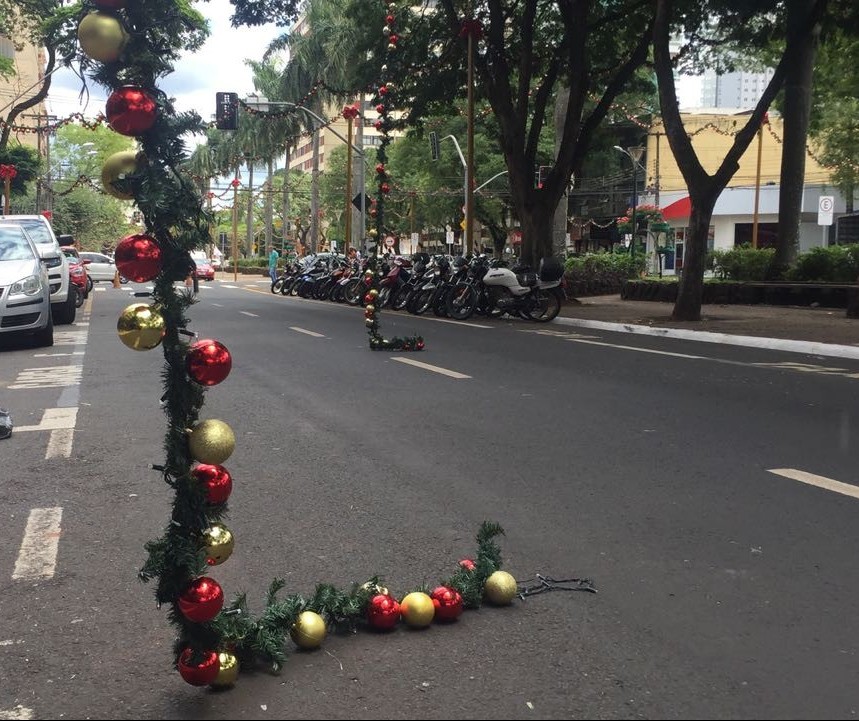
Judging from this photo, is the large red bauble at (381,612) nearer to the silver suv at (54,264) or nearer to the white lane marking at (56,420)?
the white lane marking at (56,420)

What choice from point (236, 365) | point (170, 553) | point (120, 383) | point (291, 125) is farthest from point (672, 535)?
point (291, 125)

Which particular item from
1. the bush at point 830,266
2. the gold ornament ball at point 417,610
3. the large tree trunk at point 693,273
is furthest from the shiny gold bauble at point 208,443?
the bush at point 830,266

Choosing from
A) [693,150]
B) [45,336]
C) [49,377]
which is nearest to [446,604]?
[49,377]

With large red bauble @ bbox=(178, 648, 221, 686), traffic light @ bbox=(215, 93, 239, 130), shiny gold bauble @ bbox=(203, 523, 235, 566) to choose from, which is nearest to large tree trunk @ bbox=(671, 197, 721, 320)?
traffic light @ bbox=(215, 93, 239, 130)

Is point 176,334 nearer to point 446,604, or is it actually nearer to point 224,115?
point 446,604

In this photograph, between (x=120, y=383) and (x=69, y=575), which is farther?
(x=120, y=383)

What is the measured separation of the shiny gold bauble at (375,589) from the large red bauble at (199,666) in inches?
29.3

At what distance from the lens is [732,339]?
15039 mm

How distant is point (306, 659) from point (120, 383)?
7.10 meters

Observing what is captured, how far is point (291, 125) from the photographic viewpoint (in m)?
56.4

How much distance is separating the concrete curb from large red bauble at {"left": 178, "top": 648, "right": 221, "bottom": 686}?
1150cm

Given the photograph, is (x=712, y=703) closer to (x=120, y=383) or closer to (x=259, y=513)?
(x=259, y=513)

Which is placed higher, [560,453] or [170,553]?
[170,553]

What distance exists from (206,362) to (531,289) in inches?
647
